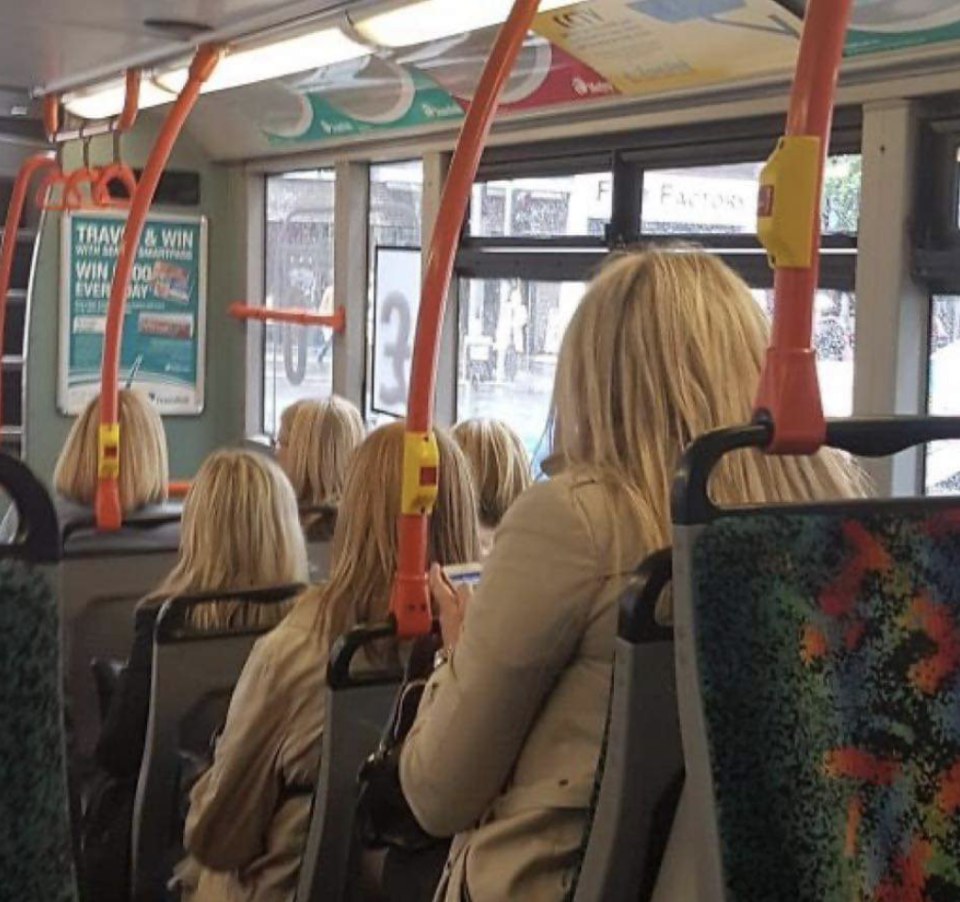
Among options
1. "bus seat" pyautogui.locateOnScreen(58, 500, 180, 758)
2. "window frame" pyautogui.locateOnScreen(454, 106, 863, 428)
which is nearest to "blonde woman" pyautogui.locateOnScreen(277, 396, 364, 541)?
"bus seat" pyautogui.locateOnScreen(58, 500, 180, 758)

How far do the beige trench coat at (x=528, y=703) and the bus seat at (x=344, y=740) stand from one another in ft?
1.87

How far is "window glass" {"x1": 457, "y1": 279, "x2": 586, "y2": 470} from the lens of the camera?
5020 millimetres

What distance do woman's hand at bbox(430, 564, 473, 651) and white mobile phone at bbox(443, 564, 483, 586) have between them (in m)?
0.07

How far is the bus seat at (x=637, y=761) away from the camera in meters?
1.34

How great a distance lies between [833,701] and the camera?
3.84 feet

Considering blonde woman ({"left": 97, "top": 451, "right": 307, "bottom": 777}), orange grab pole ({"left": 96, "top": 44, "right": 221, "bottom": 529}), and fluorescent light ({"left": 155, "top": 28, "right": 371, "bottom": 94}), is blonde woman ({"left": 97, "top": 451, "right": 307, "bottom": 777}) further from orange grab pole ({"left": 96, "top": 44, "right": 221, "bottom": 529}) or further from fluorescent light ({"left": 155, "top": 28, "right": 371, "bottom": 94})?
fluorescent light ({"left": 155, "top": 28, "right": 371, "bottom": 94})

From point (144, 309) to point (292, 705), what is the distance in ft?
14.9

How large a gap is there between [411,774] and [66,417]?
17.3 feet

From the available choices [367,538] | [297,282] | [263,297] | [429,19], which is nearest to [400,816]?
[367,538]

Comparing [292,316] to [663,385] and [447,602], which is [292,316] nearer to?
[447,602]

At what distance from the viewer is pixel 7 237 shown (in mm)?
4918

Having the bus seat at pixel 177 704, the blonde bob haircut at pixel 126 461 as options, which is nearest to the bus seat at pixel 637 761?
the bus seat at pixel 177 704

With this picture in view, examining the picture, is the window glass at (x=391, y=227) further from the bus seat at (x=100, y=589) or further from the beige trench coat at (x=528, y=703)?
the beige trench coat at (x=528, y=703)

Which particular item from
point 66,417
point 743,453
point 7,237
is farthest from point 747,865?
point 66,417
